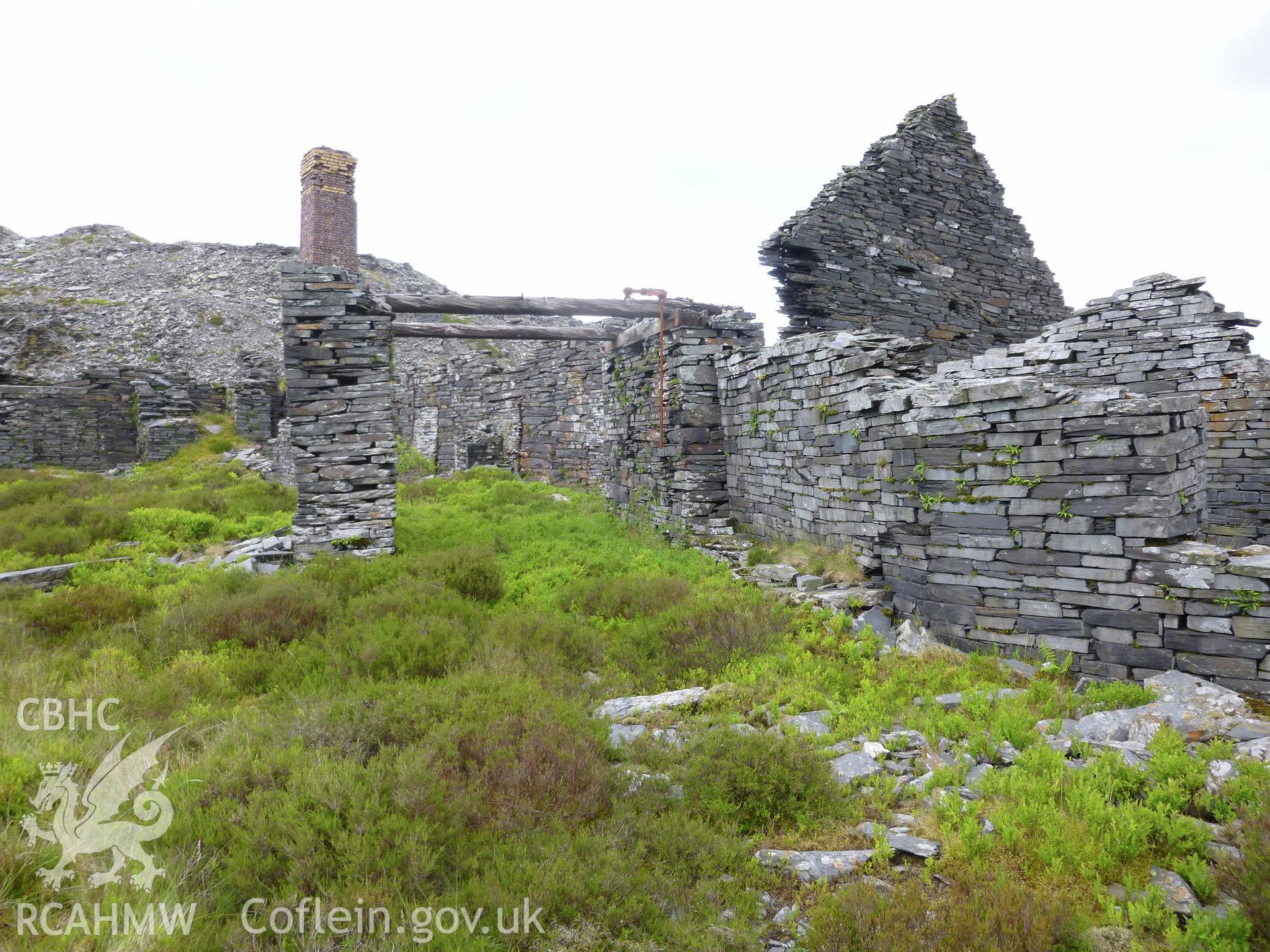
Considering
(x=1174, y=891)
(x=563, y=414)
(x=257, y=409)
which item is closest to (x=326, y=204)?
(x=257, y=409)

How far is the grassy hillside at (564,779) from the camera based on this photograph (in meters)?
3.00

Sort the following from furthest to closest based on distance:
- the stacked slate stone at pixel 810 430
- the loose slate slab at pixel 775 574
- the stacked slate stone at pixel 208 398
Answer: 1. the stacked slate stone at pixel 208 398
2. the loose slate slab at pixel 775 574
3. the stacked slate stone at pixel 810 430

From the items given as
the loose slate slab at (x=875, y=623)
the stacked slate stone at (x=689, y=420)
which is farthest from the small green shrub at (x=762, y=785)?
the stacked slate stone at (x=689, y=420)

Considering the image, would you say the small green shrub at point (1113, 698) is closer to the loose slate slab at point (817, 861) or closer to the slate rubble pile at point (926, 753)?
the slate rubble pile at point (926, 753)

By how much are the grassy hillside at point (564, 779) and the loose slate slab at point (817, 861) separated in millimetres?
105

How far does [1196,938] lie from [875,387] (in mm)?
6405

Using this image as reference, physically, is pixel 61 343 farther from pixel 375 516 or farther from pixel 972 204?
pixel 972 204

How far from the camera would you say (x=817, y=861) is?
351cm

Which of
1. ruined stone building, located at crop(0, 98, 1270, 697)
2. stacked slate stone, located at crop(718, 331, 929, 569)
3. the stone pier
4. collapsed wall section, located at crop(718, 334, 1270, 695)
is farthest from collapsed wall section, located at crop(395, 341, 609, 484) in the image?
collapsed wall section, located at crop(718, 334, 1270, 695)

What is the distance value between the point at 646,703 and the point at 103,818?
3.74m

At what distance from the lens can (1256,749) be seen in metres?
3.86

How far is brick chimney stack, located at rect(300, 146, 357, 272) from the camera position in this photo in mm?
24234

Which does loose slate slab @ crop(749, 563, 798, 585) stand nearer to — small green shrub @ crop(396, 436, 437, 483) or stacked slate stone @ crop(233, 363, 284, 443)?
small green shrub @ crop(396, 436, 437, 483)

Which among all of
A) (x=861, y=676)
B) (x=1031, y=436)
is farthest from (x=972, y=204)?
(x=861, y=676)
